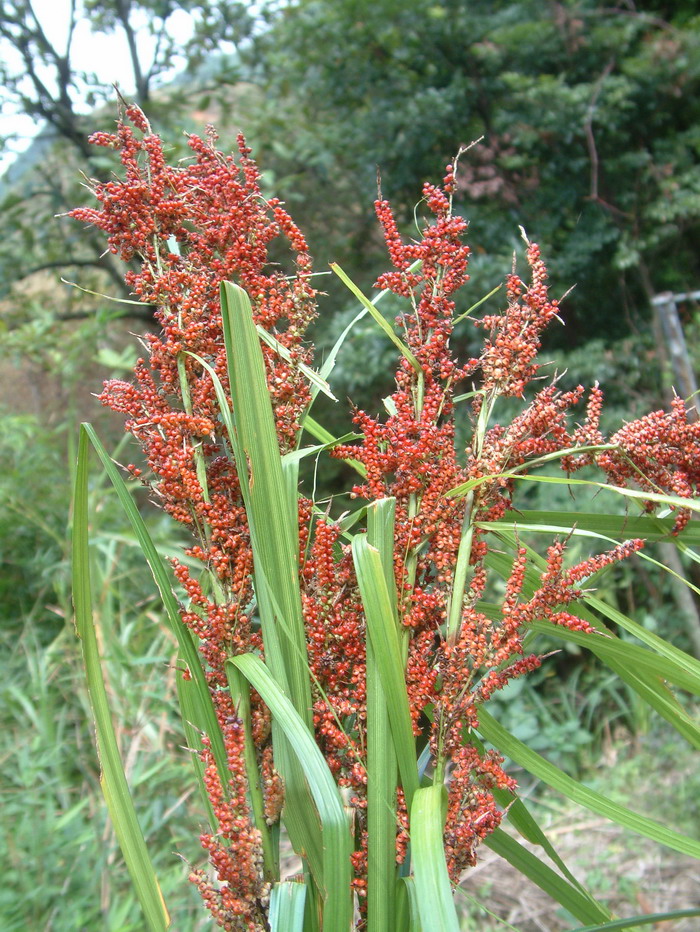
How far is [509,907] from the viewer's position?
2367 mm

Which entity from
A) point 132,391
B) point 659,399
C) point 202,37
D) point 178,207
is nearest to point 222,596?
point 132,391

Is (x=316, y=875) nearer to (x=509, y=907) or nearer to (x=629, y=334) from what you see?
(x=509, y=907)

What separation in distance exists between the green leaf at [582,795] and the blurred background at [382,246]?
67.8 inches

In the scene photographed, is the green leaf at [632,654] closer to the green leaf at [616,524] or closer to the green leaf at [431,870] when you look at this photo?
the green leaf at [616,524]

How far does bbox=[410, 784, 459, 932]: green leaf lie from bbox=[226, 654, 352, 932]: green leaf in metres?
0.06

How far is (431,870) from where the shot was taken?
0.58m

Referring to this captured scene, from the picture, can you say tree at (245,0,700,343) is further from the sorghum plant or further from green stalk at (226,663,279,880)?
green stalk at (226,663,279,880)

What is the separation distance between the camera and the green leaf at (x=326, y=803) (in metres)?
0.60

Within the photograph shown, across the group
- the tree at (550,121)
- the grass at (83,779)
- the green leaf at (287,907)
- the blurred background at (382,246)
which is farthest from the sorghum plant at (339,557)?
the tree at (550,121)

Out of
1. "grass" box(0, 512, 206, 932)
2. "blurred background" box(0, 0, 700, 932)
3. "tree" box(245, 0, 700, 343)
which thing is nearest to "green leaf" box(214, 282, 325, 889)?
"grass" box(0, 512, 206, 932)

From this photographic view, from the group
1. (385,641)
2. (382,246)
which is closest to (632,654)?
(385,641)

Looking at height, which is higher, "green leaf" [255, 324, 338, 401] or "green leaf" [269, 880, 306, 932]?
"green leaf" [255, 324, 338, 401]

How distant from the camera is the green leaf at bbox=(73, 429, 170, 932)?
70cm

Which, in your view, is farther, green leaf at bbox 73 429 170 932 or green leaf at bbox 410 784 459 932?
green leaf at bbox 73 429 170 932
